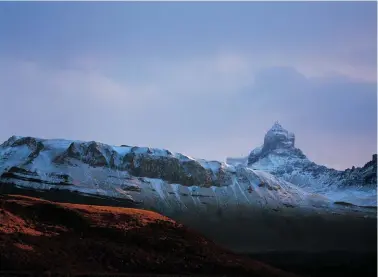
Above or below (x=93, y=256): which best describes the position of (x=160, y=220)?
above

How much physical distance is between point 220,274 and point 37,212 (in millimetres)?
20889

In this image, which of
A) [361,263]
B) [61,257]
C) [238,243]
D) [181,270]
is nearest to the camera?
[61,257]

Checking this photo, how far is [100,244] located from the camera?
49812 mm

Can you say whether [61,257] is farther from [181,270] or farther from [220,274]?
[220,274]

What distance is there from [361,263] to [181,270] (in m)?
63.7

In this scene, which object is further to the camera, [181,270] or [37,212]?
[37,212]

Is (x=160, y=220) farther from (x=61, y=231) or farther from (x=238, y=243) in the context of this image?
(x=238, y=243)

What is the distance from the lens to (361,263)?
3957 inches

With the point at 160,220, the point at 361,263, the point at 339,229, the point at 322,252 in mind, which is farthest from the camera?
the point at 339,229

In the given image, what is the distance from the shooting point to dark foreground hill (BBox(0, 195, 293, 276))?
4475cm

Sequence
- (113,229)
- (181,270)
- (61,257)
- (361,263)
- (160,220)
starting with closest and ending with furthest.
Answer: (61,257), (181,270), (113,229), (160,220), (361,263)

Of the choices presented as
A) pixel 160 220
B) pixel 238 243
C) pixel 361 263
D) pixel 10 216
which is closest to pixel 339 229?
pixel 238 243

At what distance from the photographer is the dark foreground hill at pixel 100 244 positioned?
4475 centimetres

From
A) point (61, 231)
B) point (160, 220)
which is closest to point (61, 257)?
point (61, 231)
